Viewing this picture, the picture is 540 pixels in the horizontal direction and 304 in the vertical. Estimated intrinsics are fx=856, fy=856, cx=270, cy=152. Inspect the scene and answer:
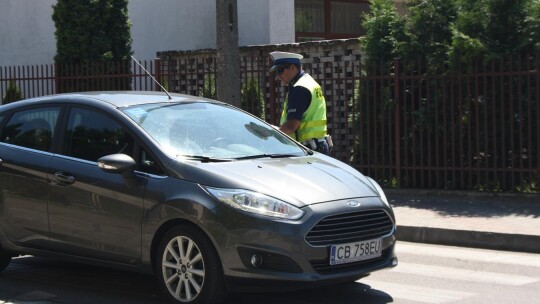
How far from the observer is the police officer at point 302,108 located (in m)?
8.45

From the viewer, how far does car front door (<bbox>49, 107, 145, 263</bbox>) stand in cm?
624

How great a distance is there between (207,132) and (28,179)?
151 centimetres

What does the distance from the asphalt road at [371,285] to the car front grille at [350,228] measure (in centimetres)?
59

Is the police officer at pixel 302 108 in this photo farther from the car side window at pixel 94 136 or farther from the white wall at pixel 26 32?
the white wall at pixel 26 32

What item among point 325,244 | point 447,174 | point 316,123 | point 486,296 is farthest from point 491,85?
point 325,244

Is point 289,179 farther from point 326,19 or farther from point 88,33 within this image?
point 326,19

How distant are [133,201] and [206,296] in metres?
0.92

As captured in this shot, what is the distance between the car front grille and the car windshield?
3.30 ft

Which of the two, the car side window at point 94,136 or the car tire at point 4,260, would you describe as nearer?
the car side window at point 94,136

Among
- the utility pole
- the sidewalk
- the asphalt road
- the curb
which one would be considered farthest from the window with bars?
the asphalt road

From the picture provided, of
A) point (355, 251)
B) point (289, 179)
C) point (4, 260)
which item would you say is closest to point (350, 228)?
point (355, 251)

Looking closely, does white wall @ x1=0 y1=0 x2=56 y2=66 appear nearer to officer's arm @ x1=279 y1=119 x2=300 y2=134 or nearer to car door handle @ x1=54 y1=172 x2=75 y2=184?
officer's arm @ x1=279 y1=119 x2=300 y2=134

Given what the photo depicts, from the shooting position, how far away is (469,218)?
32.5 feet

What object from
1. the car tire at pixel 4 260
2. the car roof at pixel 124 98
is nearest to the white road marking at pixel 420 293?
the car roof at pixel 124 98
